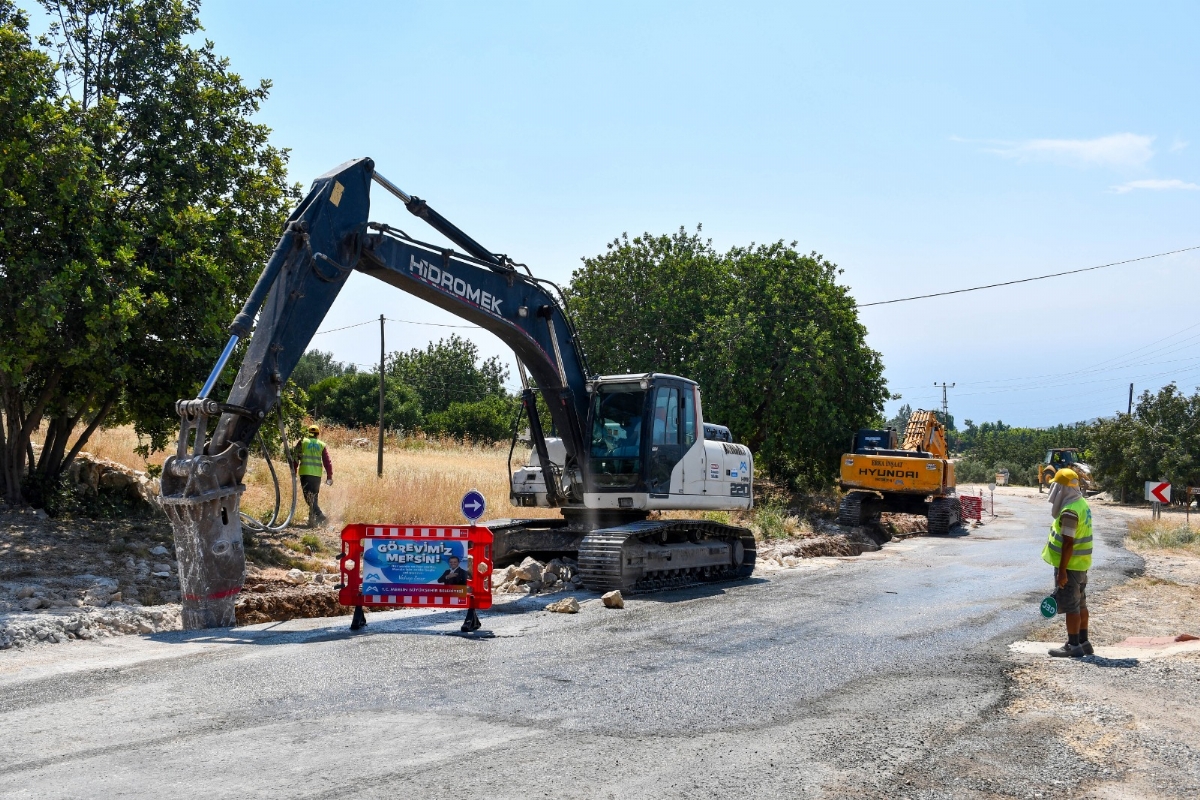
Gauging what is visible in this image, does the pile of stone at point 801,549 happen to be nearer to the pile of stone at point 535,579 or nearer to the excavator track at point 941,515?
the excavator track at point 941,515

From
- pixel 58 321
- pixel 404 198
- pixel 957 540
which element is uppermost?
pixel 404 198

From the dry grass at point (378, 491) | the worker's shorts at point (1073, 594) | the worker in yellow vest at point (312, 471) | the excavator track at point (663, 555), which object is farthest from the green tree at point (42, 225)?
the worker's shorts at point (1073, 594)

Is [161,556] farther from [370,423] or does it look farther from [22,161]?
[370,423]

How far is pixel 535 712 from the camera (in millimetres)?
6910

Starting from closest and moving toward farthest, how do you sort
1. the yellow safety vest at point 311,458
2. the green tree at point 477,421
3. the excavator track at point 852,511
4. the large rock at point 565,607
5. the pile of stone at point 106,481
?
the large rock at point 565,607 < the pile of stone at point 106,481 < the yellow safety vest at point 311,458 < the excavator track at point 852,511 < the green tree at point 477,421

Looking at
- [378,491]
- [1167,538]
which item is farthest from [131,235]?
[1167,538]

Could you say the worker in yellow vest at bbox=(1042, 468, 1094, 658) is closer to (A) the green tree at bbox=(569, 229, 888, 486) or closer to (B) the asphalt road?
(B) the asphalt road

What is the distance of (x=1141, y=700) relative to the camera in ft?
25.4

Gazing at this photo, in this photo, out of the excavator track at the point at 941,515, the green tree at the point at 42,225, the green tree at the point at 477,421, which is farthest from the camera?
the green tree at the point at 477,421

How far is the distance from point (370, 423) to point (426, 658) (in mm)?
50284

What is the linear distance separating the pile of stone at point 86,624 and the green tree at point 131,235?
3883mm

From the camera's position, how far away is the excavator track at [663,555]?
12.9 m

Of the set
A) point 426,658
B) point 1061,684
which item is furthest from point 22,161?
point 1061,684

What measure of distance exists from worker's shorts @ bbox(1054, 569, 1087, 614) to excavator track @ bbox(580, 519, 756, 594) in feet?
17.0
